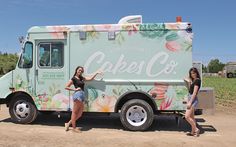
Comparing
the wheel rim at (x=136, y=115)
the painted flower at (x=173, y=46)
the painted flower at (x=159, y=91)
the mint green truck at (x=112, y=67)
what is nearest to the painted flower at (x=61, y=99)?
the mint green truck at (x=112, y=67)

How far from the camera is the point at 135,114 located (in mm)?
9266

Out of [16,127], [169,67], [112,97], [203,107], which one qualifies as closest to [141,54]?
[169,67]

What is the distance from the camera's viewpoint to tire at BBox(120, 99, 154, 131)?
914cm

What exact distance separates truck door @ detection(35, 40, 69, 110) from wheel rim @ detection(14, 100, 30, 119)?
461mm

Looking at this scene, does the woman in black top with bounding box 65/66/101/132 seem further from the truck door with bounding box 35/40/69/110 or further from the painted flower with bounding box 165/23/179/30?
the painted flower with bounding box 165/23/179/30

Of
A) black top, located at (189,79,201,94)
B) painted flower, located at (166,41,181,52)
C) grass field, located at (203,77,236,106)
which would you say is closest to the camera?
black top, located at (189,79,201,94)

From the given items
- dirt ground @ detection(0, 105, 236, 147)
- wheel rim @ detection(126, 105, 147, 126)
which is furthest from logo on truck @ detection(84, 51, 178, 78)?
dirt ground @ detection(0, 105, 236, 147)

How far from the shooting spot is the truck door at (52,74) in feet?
31.8

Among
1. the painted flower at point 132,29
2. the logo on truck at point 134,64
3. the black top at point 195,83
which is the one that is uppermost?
the painted flower at point 132,29

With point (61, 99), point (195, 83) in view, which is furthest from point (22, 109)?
point (195, 83)

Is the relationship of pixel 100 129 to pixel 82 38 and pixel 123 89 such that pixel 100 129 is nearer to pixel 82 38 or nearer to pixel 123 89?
pixel 123 89

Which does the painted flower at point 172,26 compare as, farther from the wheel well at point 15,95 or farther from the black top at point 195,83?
the wheel well at point 15,95

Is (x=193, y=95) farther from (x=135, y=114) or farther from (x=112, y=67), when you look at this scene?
(x=112, y=67)

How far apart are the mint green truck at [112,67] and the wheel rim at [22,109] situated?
0.09 ft
